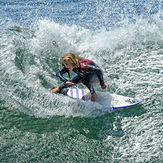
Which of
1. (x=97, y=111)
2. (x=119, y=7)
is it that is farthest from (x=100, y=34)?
(x=97, y=111)

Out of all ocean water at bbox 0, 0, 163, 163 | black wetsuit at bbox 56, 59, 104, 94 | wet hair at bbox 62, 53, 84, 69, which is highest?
wet hair at bbox 62, 53, 84, 69

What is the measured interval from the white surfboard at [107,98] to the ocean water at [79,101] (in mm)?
162

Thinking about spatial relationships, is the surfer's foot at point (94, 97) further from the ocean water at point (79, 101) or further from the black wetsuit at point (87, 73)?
Result: the black wetsuit at point (87, 73)

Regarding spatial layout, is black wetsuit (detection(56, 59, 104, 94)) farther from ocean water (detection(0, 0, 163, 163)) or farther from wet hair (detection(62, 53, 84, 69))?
ocean water (detection(0, 0, 163, 163))

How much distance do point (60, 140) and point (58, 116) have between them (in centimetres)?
80

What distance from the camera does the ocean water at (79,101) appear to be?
445 cm

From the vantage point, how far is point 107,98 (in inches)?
222

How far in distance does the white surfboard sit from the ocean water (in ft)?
0.53

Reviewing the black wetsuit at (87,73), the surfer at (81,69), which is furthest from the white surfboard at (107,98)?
the black wetsuit at (87,73)

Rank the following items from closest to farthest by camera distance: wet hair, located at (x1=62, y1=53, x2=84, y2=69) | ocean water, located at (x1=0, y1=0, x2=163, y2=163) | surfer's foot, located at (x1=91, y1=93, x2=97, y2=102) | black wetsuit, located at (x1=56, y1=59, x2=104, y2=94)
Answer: ocean water, located at (x1=0, y1=0, x2=163, y2=163) < wet hair, located at (x1=62, y1=53, x2=84, y2=69) < black wetsuit, located at (x1=56, y1=59, x2=104, y2=94) < surfer's foot, located at (x1=91, y1=93, x2=97, y2=102)

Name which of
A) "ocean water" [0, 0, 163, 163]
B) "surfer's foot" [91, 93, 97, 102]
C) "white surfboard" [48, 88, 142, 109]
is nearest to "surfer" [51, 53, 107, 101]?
"surfer's foot" [91, 93, 97, 102]

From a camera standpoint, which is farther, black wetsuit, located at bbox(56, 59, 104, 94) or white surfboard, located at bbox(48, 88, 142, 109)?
white surfboard, located at bbox(48, 88, 142, 109)

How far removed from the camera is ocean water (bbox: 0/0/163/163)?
14.6 feet

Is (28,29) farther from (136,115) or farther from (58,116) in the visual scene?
(136,115)
